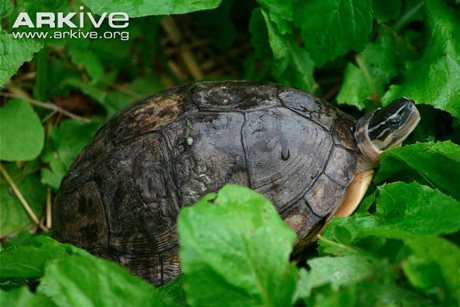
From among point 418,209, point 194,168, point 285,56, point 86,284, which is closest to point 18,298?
point 86,284

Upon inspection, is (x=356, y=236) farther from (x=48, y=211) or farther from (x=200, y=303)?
(x=48, y=211)

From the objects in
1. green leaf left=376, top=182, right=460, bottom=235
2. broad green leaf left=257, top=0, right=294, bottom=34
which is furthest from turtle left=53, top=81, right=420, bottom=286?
broad green leaf left=257, top=0, right=294, bottom=34

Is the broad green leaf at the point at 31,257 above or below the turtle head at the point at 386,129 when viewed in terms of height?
above

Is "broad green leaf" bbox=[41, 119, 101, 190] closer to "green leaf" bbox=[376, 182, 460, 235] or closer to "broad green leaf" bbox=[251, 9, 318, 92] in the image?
"broad green leaf" bbox=[251, 9, 318, 92]

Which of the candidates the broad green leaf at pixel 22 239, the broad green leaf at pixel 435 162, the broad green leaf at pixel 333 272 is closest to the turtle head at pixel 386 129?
the broad green leaf at pixel 435 162

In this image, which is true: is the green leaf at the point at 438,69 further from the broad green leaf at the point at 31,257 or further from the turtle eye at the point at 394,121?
the broad green leaf at the point at 31,257
